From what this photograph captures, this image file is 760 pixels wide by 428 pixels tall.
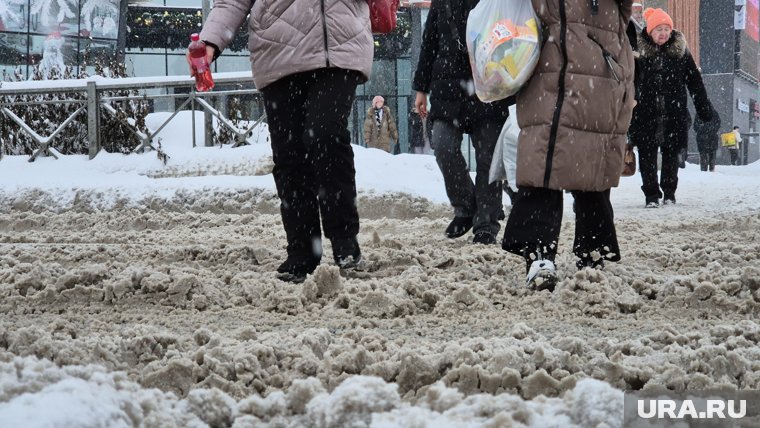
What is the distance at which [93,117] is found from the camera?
1423 cm

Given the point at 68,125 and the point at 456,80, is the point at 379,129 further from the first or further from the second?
the point at 456,80

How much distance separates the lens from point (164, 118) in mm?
14578

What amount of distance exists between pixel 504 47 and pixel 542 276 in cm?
95

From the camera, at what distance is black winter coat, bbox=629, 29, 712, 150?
10.4 meters

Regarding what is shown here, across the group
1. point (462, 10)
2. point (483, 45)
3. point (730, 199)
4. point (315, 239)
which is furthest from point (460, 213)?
point (730, 199)

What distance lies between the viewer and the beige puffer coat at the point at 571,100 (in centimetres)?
400

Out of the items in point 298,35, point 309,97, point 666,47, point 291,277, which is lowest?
point 291,277

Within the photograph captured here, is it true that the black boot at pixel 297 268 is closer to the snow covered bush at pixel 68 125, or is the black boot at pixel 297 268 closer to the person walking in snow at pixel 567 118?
the person walking in snow at pixel 567 118

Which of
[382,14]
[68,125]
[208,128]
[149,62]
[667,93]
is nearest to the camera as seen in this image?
[382,14]

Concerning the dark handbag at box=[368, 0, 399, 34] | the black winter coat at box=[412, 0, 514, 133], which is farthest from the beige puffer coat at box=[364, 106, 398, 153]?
the dark handbag at box=[368, 0, 399, 34]

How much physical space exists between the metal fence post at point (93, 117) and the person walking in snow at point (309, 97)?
32.3 feet

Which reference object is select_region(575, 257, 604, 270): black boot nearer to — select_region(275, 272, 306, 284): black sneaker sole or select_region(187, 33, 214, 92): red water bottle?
select_region(275, 272, 306, 284): black sneaker sole

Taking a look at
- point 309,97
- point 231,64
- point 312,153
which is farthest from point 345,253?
point 231,64

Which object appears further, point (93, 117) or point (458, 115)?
point (93, 117)
